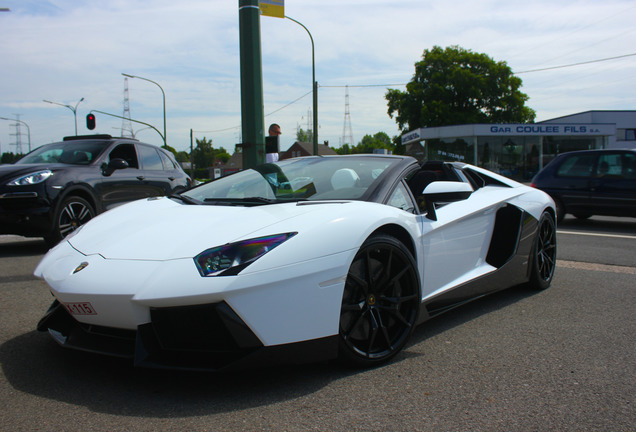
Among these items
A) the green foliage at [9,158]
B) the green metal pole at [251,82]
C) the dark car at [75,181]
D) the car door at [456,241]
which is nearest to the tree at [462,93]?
the green foliage at [9,158]

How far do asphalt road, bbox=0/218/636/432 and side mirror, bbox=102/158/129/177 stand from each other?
3286mm

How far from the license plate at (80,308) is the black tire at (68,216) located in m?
Answer: 4.11

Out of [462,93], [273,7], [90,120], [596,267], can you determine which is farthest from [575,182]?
[462,93]

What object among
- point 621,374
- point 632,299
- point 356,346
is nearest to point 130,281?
point 356,346

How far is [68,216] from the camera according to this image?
6574 millimetres

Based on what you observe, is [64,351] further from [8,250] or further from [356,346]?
[8,250]

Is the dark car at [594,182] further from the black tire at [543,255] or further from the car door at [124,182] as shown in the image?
the car door at [124,182]

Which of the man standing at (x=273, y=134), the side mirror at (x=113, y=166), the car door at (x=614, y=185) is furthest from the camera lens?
the man standing at (x=273, y=134)

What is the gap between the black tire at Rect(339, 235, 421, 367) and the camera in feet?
8.46

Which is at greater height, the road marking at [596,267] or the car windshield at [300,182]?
the car windshield at [300,182]

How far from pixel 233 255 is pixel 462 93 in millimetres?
45759

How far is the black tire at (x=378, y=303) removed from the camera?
258 centimetres

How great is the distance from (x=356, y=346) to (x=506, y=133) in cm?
3128

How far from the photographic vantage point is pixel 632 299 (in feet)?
13.7
